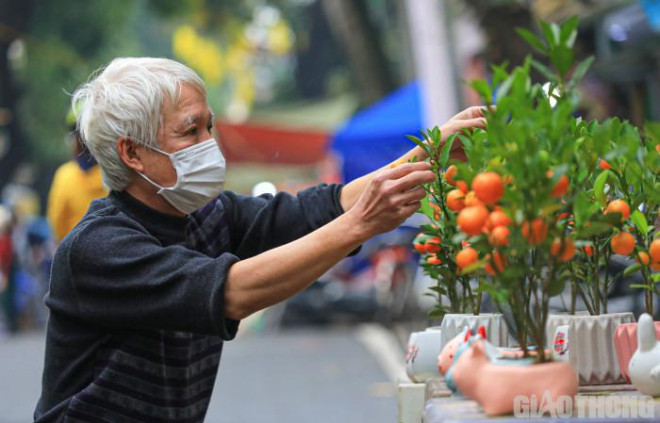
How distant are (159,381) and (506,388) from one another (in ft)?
3.30

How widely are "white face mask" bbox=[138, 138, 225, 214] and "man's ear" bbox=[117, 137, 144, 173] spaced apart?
0.03 meters

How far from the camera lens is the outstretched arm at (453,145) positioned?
111 inches

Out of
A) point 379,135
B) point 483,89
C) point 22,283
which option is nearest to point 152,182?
point 483,89

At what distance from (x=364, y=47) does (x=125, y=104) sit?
50.2 ft

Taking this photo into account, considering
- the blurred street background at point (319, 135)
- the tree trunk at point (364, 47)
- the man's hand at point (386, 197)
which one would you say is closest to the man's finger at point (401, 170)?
the man's hand at point (386, 197)

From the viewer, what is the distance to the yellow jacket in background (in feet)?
23.1

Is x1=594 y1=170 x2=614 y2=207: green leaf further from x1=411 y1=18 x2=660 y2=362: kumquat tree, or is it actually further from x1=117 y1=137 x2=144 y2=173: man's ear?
x1=117 y1=137 x2=144 y2=173: man's ear

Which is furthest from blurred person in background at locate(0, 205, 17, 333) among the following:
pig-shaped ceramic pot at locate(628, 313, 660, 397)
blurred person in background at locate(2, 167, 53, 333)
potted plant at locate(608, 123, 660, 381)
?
pig-shaped ceramic pot at locate(628, 313, 660, 397)

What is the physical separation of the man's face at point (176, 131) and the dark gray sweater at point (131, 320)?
0.30ft

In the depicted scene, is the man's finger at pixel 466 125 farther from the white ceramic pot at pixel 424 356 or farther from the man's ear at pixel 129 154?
the man's ear at pixel 129 154

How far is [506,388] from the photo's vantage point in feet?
6.82

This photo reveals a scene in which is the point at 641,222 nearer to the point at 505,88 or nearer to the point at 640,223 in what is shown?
the point at 640,223

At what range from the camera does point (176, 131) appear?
9.54 ft

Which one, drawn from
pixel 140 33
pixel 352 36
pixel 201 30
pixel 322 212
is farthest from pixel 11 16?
pixel 322 212
